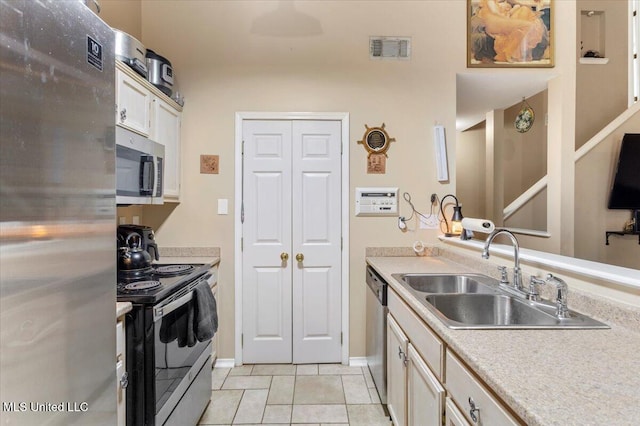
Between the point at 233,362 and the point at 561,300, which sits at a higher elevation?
the point at 561,300

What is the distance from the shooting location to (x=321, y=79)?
279cm

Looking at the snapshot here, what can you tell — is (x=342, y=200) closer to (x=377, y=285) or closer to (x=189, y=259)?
(x=377, y=285)

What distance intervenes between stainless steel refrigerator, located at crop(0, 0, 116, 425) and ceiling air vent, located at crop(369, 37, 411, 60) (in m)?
2.35

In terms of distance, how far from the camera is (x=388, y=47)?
9.21 feet

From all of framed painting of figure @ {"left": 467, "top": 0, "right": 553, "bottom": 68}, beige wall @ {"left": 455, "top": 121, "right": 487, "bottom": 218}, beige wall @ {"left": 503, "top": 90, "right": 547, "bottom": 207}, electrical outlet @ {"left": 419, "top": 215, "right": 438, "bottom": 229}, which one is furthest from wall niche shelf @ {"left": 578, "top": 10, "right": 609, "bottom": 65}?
electrical outlet @ {"left": 419, "top": 215, "right": 438, "bottom": 229}

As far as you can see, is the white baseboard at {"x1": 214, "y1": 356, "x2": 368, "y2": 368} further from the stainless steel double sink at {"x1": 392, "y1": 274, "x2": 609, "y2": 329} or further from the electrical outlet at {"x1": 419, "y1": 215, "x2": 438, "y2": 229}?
the electrical outlet at {"x1": 419, "y1": 215, "x2": 438, "y2": 229}

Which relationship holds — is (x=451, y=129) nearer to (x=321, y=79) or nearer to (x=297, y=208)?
(x=321, y=79)

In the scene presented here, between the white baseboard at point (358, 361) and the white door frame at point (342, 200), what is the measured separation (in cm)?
4

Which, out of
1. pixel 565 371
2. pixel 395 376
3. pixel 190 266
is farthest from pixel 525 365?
pixel 190 266

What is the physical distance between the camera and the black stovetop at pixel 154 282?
55.8 inches

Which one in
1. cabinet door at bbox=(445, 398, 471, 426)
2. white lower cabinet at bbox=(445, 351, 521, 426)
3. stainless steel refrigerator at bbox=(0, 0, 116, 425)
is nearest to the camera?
stainless steel refrigerator at bbox=(0, 0, 116, 425)

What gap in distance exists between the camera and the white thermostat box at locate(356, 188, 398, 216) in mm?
2777

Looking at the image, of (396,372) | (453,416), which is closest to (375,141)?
(396,372)

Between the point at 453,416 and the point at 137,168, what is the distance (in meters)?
2.03
